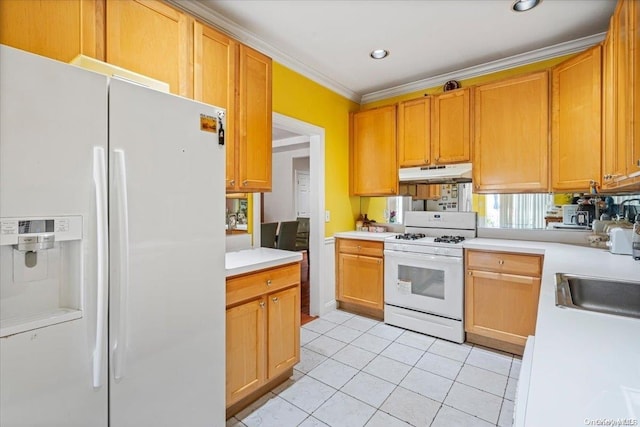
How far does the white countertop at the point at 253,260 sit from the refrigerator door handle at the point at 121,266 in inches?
24.4

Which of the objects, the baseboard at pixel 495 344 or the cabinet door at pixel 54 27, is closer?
the cabinet door at pixel 54 27

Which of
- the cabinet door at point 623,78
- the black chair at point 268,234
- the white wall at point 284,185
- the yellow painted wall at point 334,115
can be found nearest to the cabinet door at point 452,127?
the yellow painted wall at point 334,115

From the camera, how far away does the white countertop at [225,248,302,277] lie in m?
1.82

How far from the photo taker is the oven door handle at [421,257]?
278 centimetres

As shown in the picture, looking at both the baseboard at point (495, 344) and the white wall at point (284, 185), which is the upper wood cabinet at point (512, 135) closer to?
the baseboard at point (495, 344)

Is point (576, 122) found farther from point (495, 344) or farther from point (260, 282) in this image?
point (260, 282)

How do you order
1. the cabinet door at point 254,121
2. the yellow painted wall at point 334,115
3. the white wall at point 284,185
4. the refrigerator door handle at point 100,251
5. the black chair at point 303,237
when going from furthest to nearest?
1. the white wall at point 284,185
2. the black chair at point 303,237
3. the yellow painted wall at point 334,115
4. the cabinet door at point 254,121
5. the refrigerator door handle at point 100,251

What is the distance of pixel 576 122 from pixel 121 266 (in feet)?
10.5

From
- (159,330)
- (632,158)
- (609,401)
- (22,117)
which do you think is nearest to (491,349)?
(632,158)

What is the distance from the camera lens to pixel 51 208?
3.29 feet

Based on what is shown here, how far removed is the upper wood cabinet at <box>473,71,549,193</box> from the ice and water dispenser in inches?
122

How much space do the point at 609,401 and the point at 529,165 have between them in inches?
103

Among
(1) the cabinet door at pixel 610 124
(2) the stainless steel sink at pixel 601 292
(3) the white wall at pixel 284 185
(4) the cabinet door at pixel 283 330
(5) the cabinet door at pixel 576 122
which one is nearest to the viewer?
(2) the stainless steel sink at pixel 601 292

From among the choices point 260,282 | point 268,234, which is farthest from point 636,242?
point 268,234
